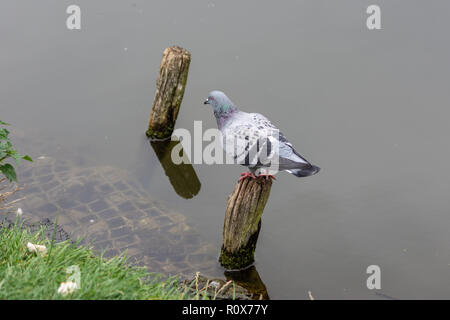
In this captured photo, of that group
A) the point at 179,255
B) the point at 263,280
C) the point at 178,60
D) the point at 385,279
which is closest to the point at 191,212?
the point at 179,255

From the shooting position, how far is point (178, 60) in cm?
845

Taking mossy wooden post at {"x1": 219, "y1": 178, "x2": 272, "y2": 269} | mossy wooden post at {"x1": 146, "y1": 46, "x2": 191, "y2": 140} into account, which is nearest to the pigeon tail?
mossy wooden post at {"x1": 219, "y1": 178, "x2": 272, "y2": 269}

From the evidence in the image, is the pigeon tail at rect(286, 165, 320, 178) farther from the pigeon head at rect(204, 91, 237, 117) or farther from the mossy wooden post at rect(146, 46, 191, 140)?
the mossy wooden post at rect(146, 46, 191, 140)

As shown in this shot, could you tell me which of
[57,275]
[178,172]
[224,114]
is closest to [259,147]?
[224,114]

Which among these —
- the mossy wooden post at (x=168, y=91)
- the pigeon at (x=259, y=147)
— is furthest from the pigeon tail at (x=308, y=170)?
the mossy wooden post at (x=168, y=91)

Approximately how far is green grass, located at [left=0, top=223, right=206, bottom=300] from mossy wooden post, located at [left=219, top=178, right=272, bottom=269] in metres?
1.35

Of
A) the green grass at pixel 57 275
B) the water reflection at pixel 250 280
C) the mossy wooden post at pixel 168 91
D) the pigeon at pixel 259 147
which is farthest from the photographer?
the mossy wooden post at pixel 168 91

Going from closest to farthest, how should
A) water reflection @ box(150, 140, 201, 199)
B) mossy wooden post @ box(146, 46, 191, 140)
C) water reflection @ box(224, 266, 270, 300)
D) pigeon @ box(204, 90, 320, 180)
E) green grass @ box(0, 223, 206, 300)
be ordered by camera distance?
green grass @ box(0, 223, 206, 300), pigeon @ box(204, 90, 320, 180), water reflection @ box(224, 266, 270, 300), mossy wooden post @ box(146, 46, 191, 140), water reflection @ box(150, 140, 201, 199)

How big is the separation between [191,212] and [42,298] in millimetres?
3859

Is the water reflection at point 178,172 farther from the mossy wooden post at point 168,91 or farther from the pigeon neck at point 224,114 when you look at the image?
the pigeon neck at point 224,114

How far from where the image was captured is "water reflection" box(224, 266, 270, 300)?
22.3 feet

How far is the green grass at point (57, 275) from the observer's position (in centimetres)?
450

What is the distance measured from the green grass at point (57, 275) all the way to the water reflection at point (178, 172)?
2849 mm

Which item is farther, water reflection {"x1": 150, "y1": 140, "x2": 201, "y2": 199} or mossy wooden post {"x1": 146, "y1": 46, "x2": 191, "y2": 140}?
water reflection {"x1": 150, "y1": 140, "x2": 201, "y2": 199}
